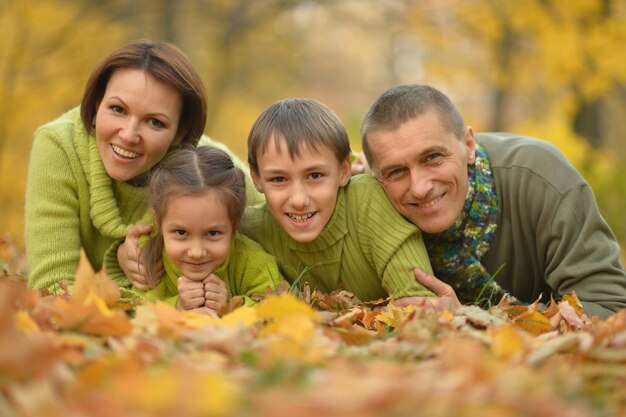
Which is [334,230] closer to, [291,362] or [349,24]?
[291,362]

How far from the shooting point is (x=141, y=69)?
12.8 feet

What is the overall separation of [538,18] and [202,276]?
23.9 ft

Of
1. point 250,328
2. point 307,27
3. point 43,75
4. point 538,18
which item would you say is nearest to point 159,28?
point 43,75

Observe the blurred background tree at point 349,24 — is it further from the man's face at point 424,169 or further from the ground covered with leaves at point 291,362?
the ground covered with leaves at point 291,362

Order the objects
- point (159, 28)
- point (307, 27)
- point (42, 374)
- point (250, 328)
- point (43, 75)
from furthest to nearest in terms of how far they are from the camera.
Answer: point (307, 27), point (159, 28), point (43, 75), point (250, 328), point (42, 374)

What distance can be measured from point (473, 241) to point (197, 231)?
4.52 feet

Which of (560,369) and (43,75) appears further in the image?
(43,75)

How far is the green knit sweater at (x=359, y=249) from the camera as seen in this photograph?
3643 mm

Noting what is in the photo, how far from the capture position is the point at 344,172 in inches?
149

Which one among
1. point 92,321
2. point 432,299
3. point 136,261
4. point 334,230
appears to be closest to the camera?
point 92,321

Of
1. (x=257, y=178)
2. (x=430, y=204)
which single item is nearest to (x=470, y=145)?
(x=430, y=204)

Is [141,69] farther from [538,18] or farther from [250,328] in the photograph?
[538,18]

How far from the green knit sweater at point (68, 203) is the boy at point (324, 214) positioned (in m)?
0.51

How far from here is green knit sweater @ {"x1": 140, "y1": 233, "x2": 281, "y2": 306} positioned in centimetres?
370
